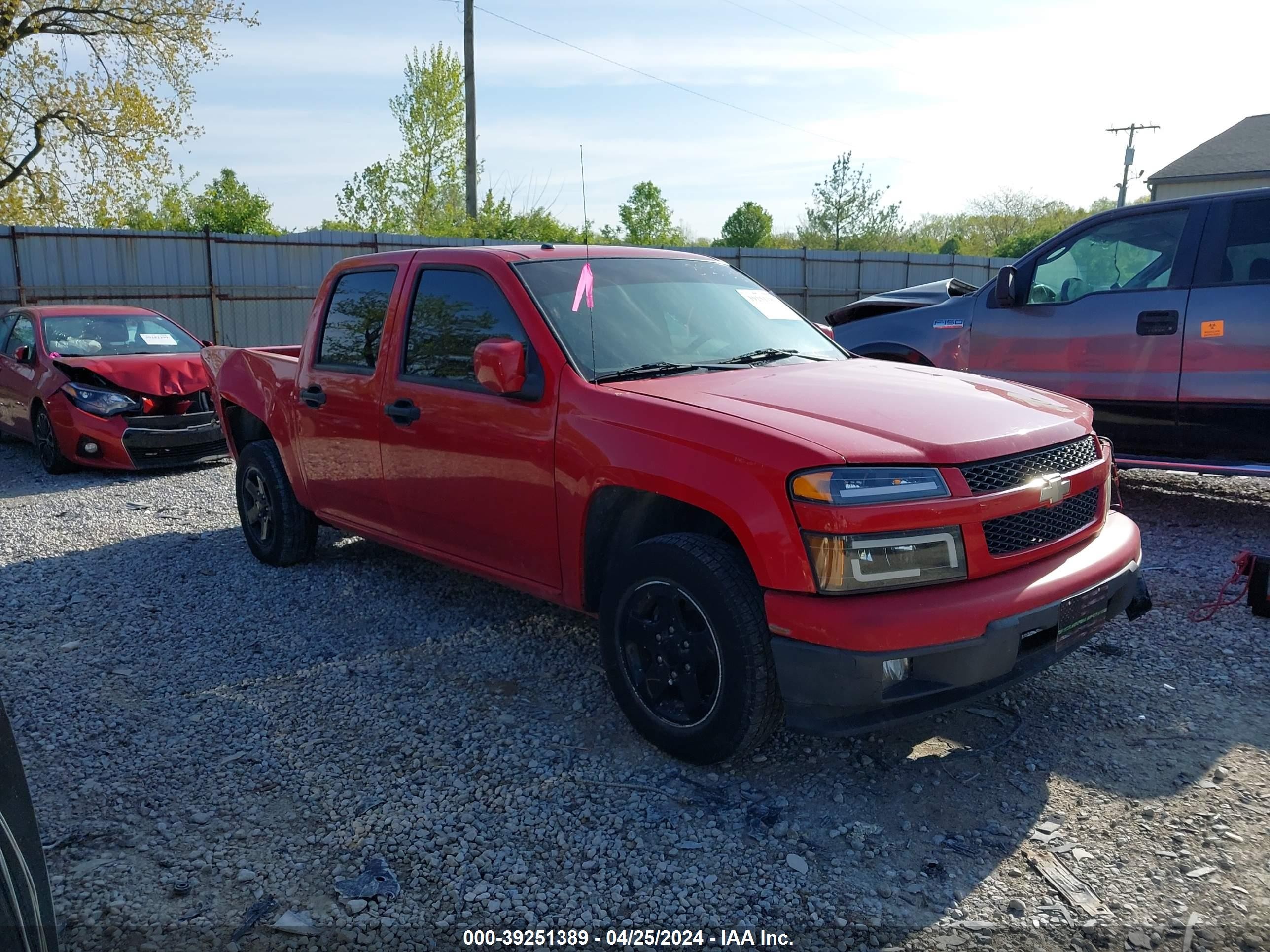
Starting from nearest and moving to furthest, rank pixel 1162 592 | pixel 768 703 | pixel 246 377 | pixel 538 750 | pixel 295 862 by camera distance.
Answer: pixel 295 862 < pixel 768 703 < pixel 538 750 < pixel 1162 592 < pixel 246 377

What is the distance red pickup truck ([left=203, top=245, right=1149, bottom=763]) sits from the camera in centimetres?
292

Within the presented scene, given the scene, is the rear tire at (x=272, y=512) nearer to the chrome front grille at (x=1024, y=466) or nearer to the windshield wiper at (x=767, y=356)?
the windshield wiper at (x=767, y=356)

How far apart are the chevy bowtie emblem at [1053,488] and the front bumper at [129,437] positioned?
24.8ft

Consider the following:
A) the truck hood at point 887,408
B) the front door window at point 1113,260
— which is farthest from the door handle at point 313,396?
the front door window at point 1113,260

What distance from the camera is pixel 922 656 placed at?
2.88 meters

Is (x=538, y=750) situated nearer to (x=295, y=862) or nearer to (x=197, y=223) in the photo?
(x=295, y=862)

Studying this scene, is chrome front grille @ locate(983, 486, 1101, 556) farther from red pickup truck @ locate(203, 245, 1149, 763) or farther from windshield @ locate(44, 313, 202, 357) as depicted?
windshield @ locate(44, 313, 202, 357)

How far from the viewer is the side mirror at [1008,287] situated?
6766 millimetres

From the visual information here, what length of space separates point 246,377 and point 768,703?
420cm

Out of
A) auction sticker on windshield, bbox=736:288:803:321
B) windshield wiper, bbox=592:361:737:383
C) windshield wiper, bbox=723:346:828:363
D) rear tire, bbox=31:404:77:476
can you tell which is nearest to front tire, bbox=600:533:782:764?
windshield wiper, bbox=592:361:737:383

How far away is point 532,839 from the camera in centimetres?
299

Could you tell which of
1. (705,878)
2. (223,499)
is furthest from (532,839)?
(223,499)

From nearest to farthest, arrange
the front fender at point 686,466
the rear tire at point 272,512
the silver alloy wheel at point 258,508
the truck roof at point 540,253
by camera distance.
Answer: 1. the front fender at point 686,466
2. the truck roof at point 540,253
3. the rear tire at point 272,512
4. the silver alloy wheel at point 258,508

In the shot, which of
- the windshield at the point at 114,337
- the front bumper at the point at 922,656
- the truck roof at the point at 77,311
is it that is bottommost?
the front bumper at the point at 922,656
